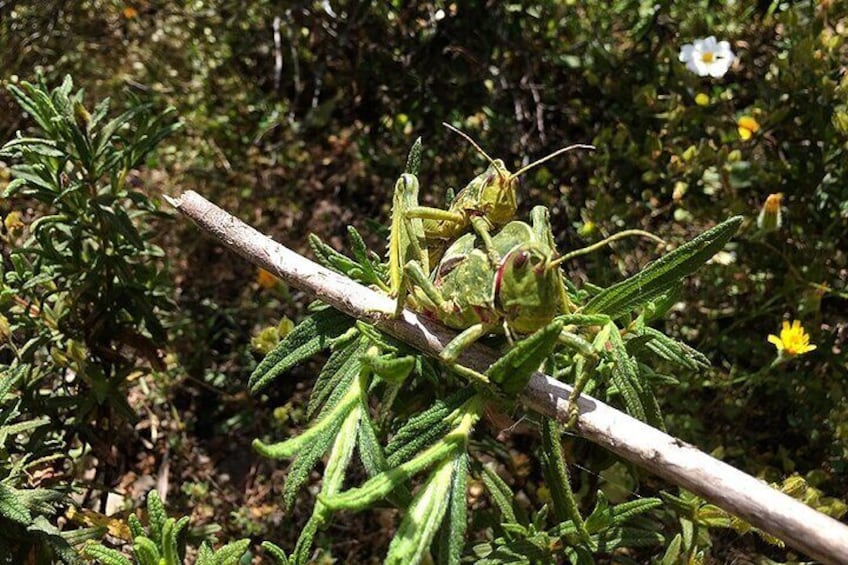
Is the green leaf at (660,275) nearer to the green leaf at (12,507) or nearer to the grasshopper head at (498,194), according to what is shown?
the grasshopper head at (498,194)

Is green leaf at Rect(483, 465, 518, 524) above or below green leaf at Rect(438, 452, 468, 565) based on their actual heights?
above

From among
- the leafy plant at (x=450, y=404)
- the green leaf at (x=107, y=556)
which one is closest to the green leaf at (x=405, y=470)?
the leafy plant at (x=450, y=404)

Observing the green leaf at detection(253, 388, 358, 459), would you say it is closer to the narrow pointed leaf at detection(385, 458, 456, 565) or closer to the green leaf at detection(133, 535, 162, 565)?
the narrow pointed leaf at detection(385, 458, 456, 565)

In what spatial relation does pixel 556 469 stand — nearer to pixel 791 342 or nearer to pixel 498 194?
pixel 498 194

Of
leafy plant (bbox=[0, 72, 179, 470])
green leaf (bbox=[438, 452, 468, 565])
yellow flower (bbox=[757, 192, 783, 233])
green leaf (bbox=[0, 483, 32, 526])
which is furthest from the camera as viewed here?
yellow flower (bbox=[757, 192, 783, 233])

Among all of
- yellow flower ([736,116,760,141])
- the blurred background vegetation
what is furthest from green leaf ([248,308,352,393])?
yellow flower ([736,116,760,141])

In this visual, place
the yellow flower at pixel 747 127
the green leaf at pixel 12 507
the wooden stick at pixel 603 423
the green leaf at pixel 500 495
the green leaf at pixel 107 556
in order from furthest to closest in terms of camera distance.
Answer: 1. the yellow flower at pixel 747 127
2. the green leaf at pixel 500 495
3. the green leaf at pixel 12 507
4. the green leaf at pixel 107 556
5. the wooden stick at pixel 603 423

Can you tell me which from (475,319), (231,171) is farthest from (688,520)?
(231,171)
